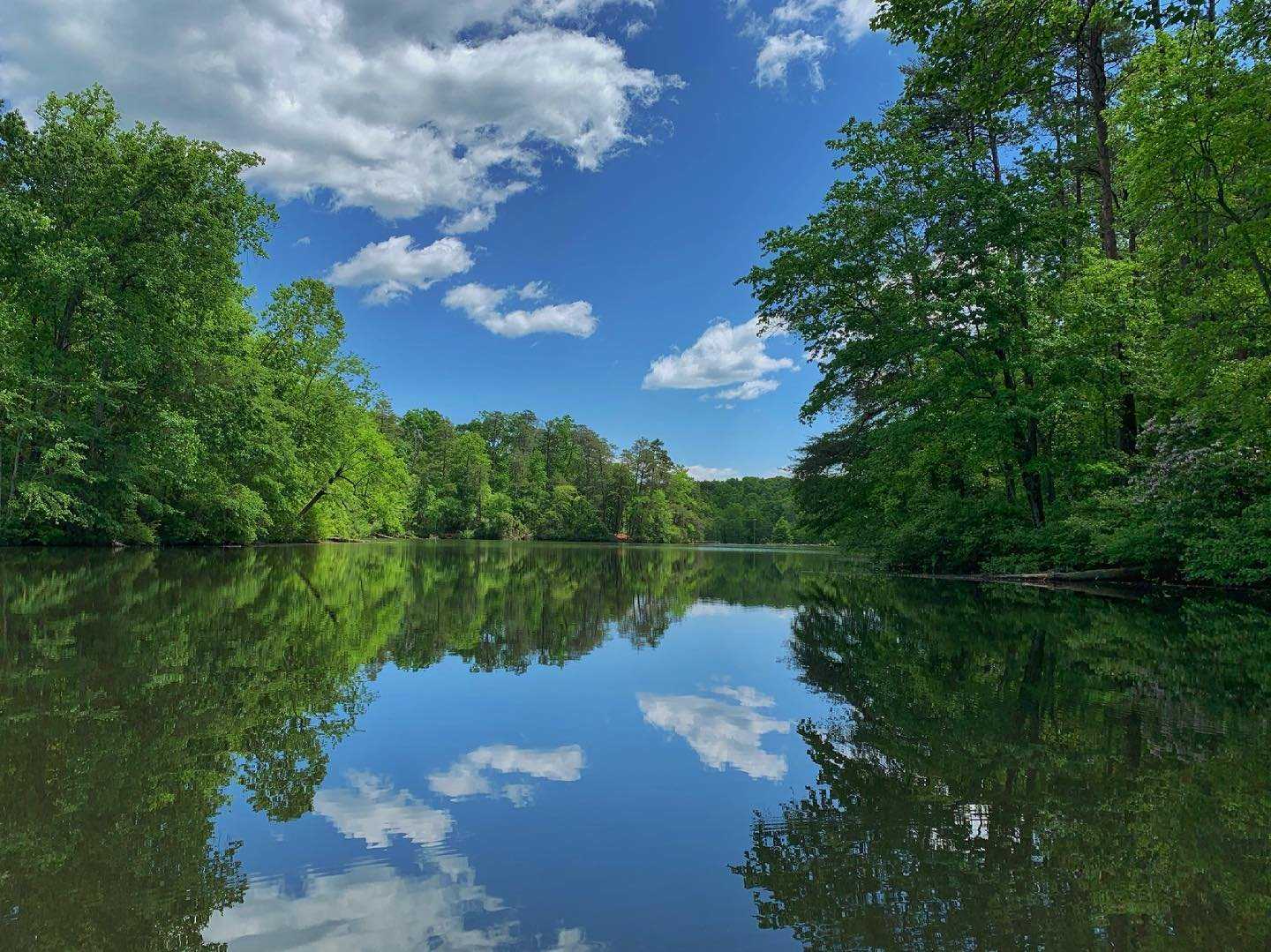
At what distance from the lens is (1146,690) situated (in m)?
5.75

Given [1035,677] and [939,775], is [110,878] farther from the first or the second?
[1035,677]

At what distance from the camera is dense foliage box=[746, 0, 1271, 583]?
11.0m

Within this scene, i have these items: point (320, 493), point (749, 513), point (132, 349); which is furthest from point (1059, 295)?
point (749, 513)

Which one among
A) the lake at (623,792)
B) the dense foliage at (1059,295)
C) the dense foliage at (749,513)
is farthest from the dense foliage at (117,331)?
the dense foliage at (749,513)

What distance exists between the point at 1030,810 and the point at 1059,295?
55.5 ft

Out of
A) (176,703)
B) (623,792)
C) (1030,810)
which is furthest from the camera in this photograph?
(176,703)

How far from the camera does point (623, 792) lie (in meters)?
3.81

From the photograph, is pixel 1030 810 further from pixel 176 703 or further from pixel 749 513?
pixel 749 513

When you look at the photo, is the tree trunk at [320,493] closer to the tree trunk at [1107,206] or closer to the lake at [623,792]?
the lake at [623,792]

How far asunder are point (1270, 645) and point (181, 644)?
12745 mm

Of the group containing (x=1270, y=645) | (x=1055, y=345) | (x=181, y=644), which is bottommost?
(x=1270, y=645)

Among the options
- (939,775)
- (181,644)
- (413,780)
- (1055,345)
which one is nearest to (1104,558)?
(1055,345)

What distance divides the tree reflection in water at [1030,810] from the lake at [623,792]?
0.06 ft

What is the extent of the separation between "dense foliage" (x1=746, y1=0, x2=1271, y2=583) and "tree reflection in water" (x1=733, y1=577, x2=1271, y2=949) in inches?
246
